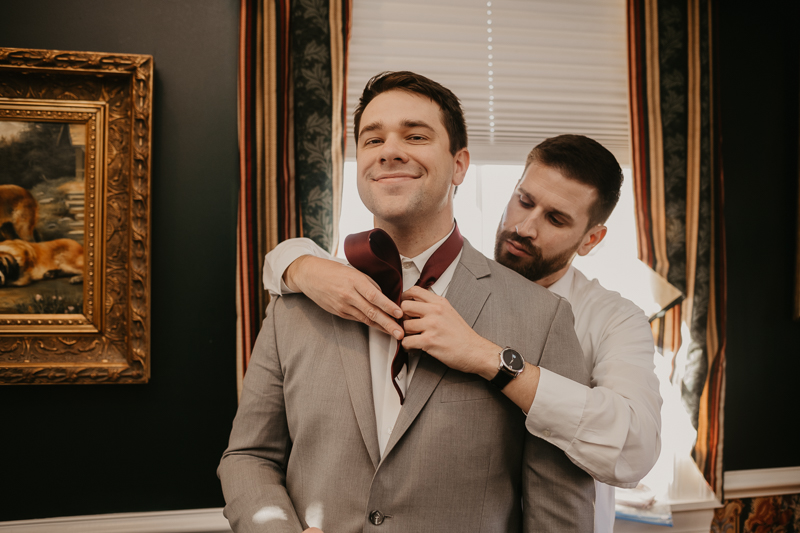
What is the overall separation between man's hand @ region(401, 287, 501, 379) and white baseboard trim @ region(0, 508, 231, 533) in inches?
63.9

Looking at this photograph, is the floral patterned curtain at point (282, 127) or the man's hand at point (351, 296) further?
the floral patterned curtain at point (282, 127)

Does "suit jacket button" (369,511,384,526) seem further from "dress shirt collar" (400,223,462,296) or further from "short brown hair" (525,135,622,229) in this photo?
"short brown hair" (525,135,622,229)

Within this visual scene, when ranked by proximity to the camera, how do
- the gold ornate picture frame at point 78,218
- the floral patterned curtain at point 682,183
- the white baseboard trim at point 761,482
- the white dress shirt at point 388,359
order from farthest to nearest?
the white baseboard trim at point 761,482
the floral patterned curtain at point 682,183
the gold ornate picture frame at point 78,218
the white dress shirt at point 388,359

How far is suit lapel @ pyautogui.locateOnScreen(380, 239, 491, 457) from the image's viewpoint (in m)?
1.05

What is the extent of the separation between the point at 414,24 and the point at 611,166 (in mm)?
1312

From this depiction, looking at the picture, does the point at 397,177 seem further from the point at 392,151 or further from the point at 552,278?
the point at 552,278

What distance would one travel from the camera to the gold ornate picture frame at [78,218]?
1876mm

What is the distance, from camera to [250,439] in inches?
46.8

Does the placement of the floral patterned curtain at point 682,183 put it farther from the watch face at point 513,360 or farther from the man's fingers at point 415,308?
the man's fingers at point 415,308

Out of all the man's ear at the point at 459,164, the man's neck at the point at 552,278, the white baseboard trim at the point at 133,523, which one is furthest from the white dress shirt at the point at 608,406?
the white baseboard trim at the point at 133,523

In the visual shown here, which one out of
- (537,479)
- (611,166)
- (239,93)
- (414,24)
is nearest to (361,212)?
(239,93)

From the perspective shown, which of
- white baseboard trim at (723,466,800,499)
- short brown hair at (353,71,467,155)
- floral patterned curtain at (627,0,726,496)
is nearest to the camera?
short brown hair at (353,71,467,155)

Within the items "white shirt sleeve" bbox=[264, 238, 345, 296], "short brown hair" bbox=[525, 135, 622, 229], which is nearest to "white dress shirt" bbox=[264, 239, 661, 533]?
"white shirt sleeve" bbox=[264, 238, 345, 296]

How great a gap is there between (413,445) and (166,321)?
148 cm
